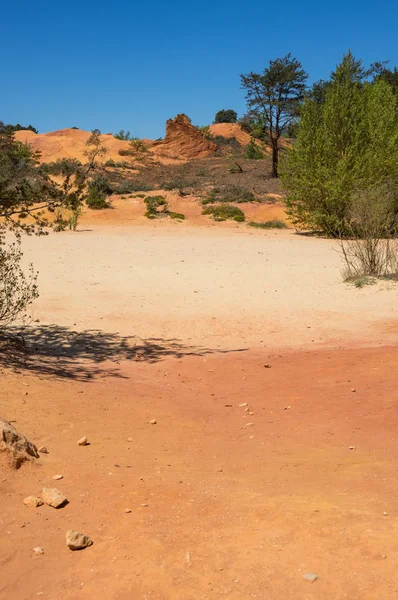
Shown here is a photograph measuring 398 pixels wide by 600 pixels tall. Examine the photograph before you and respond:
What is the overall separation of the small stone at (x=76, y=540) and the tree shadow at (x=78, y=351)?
3.83m

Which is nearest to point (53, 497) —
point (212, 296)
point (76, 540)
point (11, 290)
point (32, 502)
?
point (32, 502)

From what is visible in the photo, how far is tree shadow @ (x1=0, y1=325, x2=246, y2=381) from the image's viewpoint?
23.9 ft

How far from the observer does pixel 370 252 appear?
46.2ft

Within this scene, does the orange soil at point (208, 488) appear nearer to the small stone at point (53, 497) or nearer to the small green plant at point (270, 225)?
the small stone at point (53, 497)

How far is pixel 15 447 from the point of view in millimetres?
4078

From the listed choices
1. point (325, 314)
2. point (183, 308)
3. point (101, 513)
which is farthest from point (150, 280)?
point (101, 513)

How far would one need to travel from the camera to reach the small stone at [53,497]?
11.9 ft

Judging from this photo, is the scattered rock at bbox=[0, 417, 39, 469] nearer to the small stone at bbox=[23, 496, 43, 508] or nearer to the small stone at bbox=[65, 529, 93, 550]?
the small stone at bbox=[23, 496, 43, 508]

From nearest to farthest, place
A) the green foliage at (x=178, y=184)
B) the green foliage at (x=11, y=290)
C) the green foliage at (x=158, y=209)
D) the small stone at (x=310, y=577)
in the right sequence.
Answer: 1. the small stone at (x=310, y=577)
2. the green foliage at (x=11, y=290)
3. the green foliage at (x=158, y=209)
4. the green foliage at (x=178, y=184)

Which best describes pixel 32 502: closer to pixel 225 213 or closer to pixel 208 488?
pixel 208 488

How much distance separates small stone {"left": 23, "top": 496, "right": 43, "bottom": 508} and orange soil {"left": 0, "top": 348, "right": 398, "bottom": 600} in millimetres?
46

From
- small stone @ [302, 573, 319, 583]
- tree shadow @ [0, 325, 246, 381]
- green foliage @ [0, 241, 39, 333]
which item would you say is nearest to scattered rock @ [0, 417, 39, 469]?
small stone @ [302, 573, 319, 583]

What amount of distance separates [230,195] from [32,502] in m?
32.1

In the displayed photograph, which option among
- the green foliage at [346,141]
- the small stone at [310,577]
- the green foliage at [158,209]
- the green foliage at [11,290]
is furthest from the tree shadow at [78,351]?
the green foliage at [158,209]
